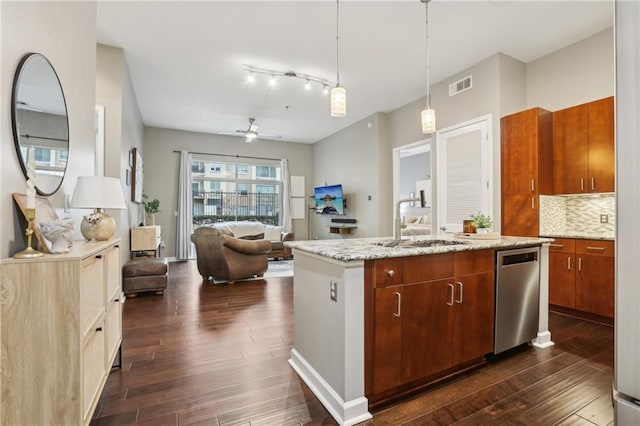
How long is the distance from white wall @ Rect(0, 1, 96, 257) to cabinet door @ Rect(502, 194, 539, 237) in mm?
4501

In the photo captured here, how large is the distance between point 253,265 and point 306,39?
3.49m

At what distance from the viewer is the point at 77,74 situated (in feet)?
7.45

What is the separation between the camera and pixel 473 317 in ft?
7.22

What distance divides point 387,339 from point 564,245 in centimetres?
295

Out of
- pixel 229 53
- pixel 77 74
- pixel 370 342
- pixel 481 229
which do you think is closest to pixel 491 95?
pixel 481 229

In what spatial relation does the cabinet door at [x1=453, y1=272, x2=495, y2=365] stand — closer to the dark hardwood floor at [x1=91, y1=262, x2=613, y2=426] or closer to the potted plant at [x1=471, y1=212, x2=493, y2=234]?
the dark hardwood floor at [x1=91, y1=262, x2=613, y2=426]

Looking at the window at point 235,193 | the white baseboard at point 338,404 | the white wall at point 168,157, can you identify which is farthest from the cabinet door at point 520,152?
the white wall at point 168,157

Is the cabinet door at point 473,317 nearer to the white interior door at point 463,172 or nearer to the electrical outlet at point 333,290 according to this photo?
Answer: the electrical outlet at point 333,290

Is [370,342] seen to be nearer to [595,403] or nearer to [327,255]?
[327,255]

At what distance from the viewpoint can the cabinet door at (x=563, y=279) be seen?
339cm

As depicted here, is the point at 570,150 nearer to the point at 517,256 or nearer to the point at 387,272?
the point at 517,256

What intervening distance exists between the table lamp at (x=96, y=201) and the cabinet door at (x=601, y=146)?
459cm

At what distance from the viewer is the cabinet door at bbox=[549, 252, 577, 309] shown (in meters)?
3.39

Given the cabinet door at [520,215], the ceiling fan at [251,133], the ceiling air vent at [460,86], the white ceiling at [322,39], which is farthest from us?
the ceiling fan at [251,133]
